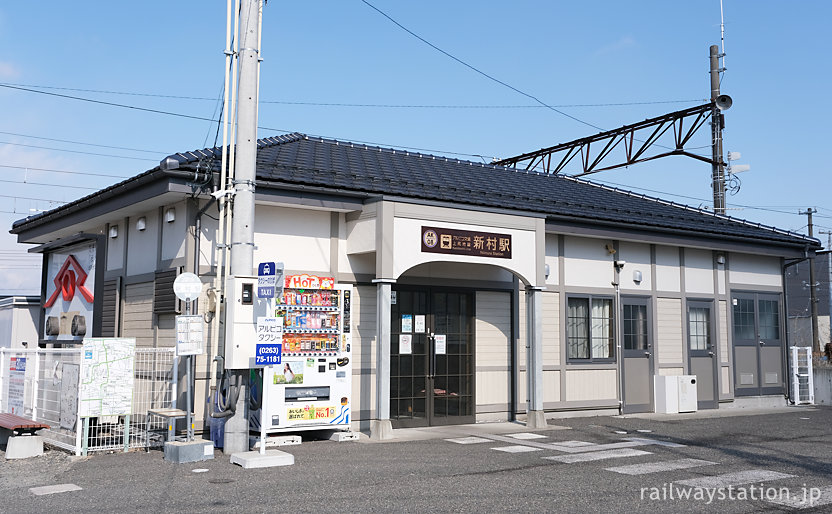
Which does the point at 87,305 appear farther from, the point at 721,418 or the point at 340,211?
the point at 721,418

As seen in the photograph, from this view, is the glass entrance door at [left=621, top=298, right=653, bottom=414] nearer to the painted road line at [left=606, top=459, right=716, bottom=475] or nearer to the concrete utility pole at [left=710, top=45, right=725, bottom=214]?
the painted road line at [left=606, top=459, right=716, bottom=475]

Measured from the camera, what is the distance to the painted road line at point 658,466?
873cm

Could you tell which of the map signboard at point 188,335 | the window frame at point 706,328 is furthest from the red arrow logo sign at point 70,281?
the window frame at point 706,328

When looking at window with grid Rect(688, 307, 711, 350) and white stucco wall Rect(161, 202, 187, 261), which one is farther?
window with grid Rect(688, 307, 711, 350)

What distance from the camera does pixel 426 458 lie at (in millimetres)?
9469

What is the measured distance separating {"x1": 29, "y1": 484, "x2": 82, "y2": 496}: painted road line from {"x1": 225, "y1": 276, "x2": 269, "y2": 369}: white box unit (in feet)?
7.54

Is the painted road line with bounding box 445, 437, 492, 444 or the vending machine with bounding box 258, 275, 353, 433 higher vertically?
the vending machine with bounding box 258, 275, 353, 433

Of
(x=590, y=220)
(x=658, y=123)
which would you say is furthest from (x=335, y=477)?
(x=658, y=123)

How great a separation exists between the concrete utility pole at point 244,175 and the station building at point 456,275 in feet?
3.42

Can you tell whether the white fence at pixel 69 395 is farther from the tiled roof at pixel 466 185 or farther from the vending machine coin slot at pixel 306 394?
the tiled roof at pixel 466 185

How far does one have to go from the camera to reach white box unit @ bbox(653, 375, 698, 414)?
50.6 feet

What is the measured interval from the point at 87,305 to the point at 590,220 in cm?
943

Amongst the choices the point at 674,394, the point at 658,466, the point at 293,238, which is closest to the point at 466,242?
the point at 293,238

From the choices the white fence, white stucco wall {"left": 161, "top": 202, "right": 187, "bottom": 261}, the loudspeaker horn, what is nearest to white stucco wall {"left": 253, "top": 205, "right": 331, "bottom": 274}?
white stucco wall {"left": 161, "top": 202, "right": 187, "bottom": 261}
